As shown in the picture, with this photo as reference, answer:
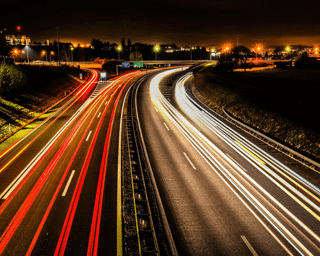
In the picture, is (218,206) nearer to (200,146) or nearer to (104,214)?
(104,214)

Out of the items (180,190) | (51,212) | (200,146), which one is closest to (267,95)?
(200,146)

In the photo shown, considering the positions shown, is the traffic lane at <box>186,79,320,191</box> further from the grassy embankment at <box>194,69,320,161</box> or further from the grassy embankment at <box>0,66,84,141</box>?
the grassy embankment at <box>0,66,84,141</box>

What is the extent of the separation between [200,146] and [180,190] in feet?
26.9

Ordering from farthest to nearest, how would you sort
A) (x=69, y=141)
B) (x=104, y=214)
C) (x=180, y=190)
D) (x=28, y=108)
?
1. (x=28, y=108)
2. (x=69, y=141)
3. (x=180, y=190)
4. (x=104, y=214)

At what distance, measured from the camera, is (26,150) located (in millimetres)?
22531

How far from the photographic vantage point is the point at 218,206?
13.5 metres

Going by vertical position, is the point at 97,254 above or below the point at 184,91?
below

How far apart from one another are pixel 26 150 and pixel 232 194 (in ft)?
59.3

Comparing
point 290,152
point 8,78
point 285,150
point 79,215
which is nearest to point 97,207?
point 79,215

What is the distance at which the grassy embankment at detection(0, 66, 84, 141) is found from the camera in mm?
31925

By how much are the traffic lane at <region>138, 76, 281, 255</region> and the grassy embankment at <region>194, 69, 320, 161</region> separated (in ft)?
32.0

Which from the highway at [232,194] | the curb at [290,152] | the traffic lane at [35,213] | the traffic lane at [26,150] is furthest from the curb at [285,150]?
the traffic lane at [26,150]

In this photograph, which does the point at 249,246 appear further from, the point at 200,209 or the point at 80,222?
the point at 80,222

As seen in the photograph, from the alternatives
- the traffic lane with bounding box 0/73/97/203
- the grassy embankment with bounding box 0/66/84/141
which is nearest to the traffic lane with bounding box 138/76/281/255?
the traffic lane with bounding box 0/73/97/203
